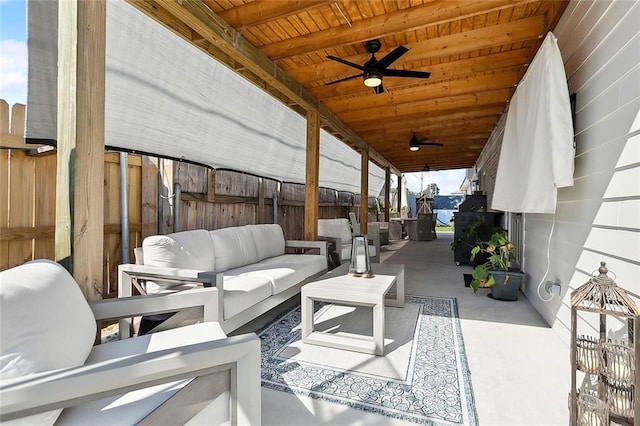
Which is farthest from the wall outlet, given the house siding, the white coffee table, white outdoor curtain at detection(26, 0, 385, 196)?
white outdoor curtain at detection(26, 0, 385, 196)

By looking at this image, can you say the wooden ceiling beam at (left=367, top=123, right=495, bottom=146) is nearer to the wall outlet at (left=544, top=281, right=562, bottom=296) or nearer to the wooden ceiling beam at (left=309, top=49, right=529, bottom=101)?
the wooden ceiling beam at (left=309, top=49, right=529, bottom=101)

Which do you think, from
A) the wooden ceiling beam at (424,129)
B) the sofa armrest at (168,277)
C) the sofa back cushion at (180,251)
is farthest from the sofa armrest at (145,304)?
the wooden ceiling beam at (424,129)

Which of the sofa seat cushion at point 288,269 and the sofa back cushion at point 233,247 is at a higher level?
the sofa back cushion at point 233,247

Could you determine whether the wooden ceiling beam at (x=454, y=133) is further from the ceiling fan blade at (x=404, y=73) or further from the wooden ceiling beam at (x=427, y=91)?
the ceiling fan blade at (x=404, y=73)

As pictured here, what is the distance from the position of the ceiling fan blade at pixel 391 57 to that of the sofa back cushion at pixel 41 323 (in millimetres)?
3130

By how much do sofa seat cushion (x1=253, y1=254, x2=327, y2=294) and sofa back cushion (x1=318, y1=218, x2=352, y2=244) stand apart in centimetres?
142

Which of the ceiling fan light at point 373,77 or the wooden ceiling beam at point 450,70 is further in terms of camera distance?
the wooden ceiling beam at point 450,70

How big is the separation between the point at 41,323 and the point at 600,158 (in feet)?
9.72

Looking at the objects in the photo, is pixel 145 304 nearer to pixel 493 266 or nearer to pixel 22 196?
pixel 22 196

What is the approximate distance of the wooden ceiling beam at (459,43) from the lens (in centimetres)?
292

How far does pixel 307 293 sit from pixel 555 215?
7.53 ft

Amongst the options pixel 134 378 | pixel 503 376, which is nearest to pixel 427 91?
pixel 503 376

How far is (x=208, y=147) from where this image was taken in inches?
123

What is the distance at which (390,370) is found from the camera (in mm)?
2020
